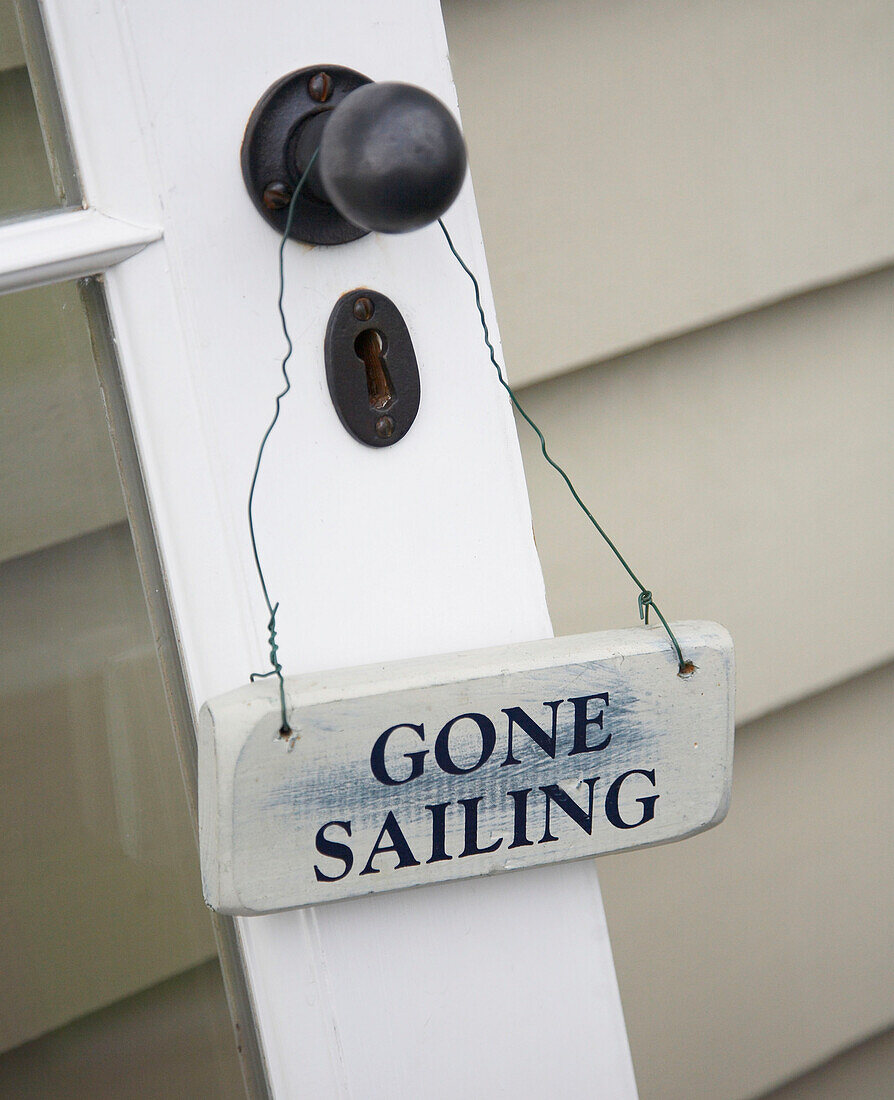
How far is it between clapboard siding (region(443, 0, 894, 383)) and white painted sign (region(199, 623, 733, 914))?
0.37 metres

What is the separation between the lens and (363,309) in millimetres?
455

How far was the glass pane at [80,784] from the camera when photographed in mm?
475

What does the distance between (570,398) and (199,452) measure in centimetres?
43

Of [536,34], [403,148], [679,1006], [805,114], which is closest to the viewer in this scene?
[403,148]

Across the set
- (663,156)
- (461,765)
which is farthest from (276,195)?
(663,156)

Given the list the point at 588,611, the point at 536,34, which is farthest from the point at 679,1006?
the point at 536,34

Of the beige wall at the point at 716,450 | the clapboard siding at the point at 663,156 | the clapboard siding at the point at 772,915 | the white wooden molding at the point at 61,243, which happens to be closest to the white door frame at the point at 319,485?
the white wooden molding at the point at 61,243

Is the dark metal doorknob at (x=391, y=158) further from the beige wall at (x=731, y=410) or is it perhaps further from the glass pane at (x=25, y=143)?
the beige wall at (x=731, y=410)

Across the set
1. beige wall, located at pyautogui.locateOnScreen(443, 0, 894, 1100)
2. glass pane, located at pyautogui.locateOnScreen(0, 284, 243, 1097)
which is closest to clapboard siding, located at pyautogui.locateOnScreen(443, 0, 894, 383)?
beige wall, located at pyautogui.locateOnScreen(443, 0, 894, 1100)

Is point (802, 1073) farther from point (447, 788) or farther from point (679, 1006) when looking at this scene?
point (447, 788)

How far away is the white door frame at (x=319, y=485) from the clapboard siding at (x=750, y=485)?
322 millimetres

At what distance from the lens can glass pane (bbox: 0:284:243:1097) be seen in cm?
48

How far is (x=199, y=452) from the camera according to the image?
0.44 metres

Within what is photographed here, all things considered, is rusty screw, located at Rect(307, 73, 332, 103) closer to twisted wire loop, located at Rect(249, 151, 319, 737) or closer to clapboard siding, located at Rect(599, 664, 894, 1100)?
twisted wire loop, located at Rect(249, 151, 319, 737)
